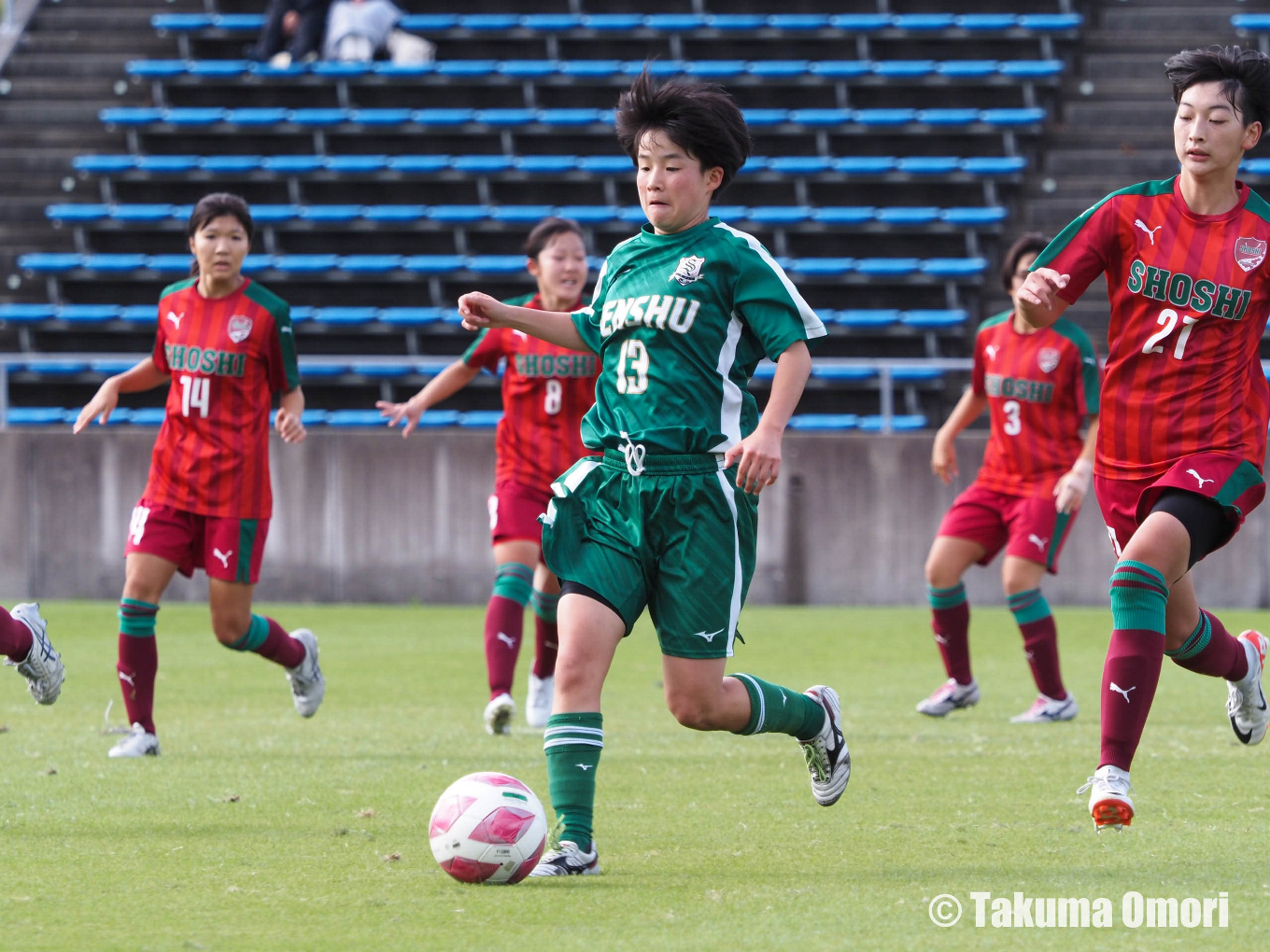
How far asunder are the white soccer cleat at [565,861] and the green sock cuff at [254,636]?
3.41 m

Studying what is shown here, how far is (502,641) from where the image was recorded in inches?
307

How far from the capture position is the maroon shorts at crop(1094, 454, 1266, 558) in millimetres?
4766

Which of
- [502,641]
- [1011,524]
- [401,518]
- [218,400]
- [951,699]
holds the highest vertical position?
[218,400]

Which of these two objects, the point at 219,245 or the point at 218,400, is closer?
the point at 219,245

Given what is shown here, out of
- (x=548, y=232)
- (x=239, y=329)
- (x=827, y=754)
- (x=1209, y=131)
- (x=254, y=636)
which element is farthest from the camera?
(x=548, y=232)

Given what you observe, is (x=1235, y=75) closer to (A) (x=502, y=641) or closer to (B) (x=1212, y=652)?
(B) (x=1212, y=652)

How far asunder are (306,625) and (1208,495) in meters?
9.35

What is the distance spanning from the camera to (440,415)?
16.6m

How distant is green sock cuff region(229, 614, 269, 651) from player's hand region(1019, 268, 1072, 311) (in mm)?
3912

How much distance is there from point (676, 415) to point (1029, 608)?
13.8ft

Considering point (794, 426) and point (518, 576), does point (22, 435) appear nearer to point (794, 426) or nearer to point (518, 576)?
point (794, 426)

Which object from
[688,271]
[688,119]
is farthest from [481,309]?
[688,119]

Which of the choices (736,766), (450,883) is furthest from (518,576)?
(450,883)

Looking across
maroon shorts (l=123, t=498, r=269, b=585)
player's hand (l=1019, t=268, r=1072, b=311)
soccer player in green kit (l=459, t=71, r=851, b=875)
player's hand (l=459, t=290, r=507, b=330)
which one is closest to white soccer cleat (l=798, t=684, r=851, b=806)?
soccer player in green kit (l=459, t=71, r=851, b=875)
